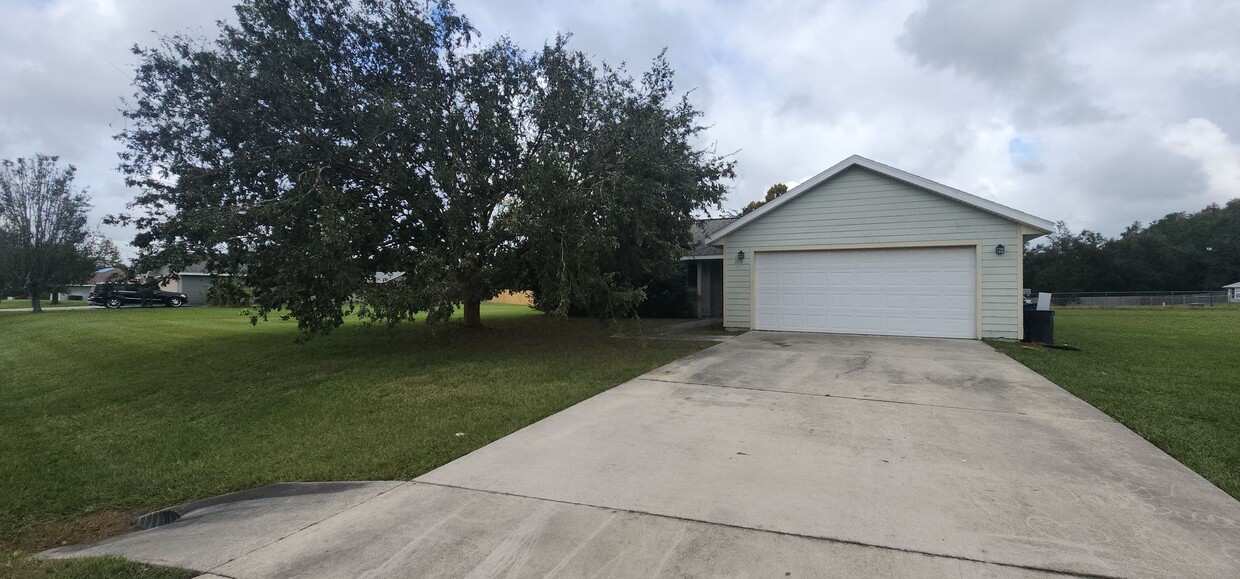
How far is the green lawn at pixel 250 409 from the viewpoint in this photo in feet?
14.9

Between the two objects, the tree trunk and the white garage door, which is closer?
the white garage door

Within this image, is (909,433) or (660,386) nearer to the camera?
(909,433)

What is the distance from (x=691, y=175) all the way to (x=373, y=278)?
7204 mm

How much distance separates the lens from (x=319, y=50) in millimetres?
9625

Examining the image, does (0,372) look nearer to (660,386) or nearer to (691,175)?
(660,386)

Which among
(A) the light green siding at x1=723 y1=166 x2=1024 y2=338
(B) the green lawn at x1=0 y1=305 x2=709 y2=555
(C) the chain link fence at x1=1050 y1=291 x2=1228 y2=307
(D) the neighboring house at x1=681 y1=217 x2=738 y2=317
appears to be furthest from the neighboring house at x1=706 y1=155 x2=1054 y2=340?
(C) the chain link fence at x1=1050 y1=291 x2=1228 y2=307

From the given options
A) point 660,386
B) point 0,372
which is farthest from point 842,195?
point 0,372

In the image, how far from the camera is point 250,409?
23.2 ft

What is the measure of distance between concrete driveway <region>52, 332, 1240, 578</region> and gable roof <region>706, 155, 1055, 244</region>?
699 cm

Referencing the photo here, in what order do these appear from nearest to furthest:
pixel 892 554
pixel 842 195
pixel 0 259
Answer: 1. pixel 892 554
2. pixel 842 195
3. pixel 0 259

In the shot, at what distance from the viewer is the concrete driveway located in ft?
9.54

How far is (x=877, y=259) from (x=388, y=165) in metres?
10.4

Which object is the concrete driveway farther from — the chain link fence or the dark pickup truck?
the dark pickup truck

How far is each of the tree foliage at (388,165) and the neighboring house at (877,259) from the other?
146 inches
